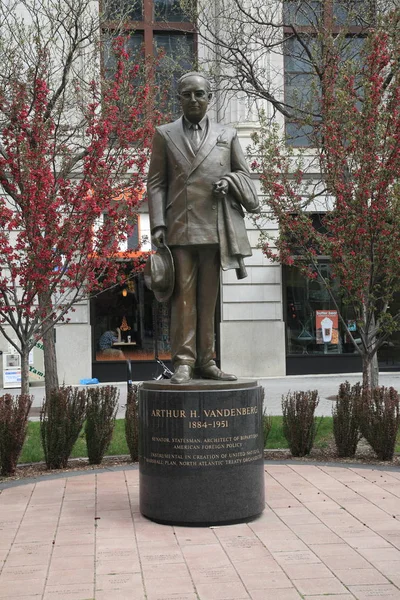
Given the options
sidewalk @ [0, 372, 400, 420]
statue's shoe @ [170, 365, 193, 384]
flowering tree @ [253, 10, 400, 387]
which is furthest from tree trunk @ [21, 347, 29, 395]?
flowering tree @ [253, 10, 400, 387]

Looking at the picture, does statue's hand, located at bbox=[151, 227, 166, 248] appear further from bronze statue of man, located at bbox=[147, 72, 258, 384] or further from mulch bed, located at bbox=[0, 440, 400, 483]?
mulch bed, located at bbox=[0, 440, 400, 483]

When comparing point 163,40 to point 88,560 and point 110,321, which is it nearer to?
point 110,321

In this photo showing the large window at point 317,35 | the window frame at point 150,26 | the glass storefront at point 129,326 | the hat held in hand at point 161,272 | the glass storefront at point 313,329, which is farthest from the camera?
the glass storefront at point 313,329

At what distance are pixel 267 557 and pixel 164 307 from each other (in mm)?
16443

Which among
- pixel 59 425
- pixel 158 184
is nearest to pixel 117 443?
pixel 59 425

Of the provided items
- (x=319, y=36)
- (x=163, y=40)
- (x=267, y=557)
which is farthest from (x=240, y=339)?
(x=267, y=557)

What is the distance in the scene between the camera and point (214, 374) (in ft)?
24.2

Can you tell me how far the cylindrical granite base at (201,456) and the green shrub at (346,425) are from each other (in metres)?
3.10

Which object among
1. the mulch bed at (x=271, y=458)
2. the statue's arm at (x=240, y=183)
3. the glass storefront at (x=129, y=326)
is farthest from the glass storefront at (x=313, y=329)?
the statue's arm at (x=240, y=183)

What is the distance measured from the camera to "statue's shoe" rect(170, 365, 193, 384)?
276 inches

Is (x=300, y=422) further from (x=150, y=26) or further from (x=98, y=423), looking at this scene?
(x=150, y=26)

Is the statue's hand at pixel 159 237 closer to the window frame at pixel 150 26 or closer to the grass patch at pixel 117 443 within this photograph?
the grass patch at pixel 117 443

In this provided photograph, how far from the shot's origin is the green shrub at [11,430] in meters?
8.96

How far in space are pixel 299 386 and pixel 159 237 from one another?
12.7 meters
